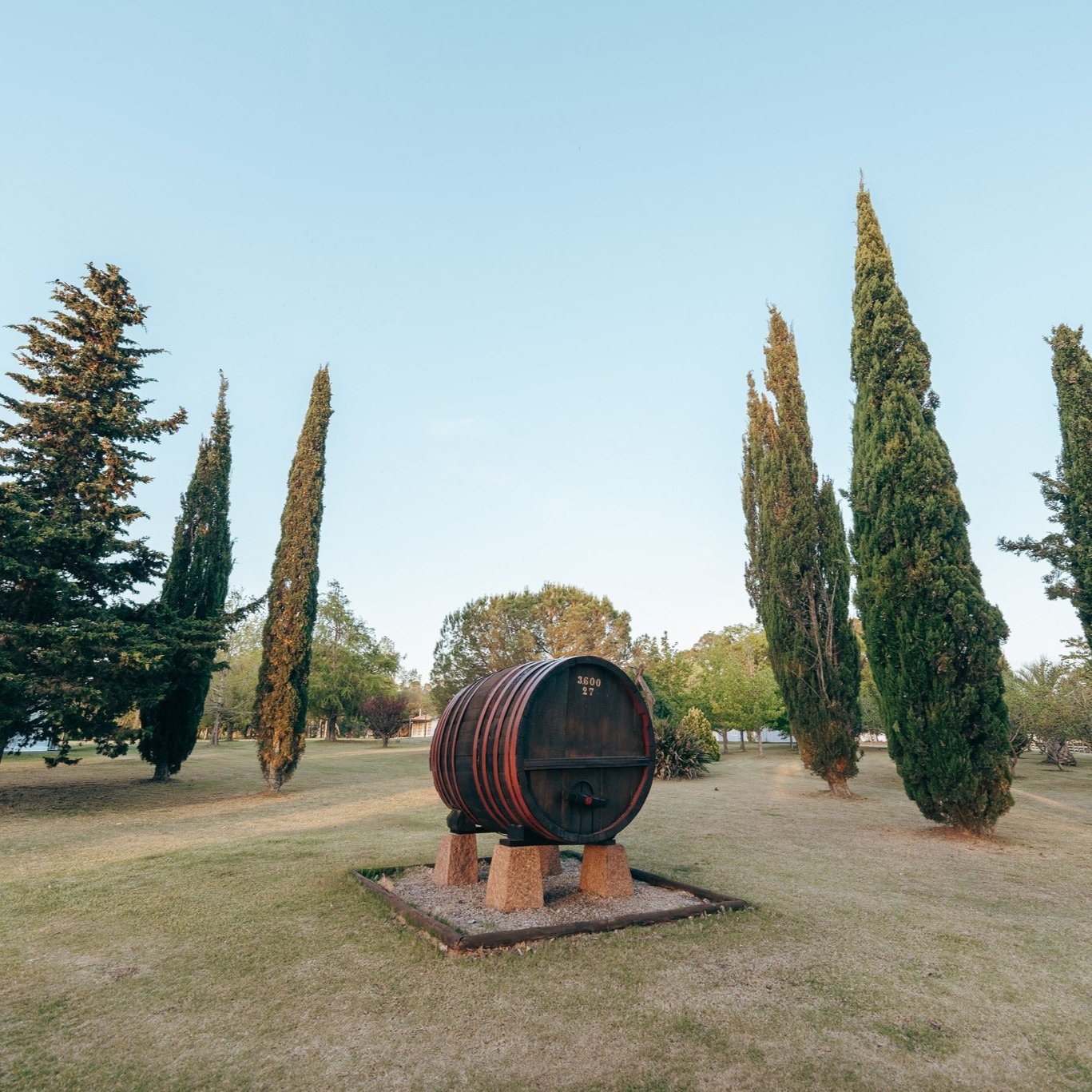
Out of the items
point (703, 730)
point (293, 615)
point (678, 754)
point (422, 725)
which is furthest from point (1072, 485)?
point (422, 725)

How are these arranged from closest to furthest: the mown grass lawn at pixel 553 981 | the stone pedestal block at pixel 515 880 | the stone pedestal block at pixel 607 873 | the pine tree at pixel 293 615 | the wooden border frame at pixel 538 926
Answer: the mown grass lawn at pixel 553 981
the wooden border frame at pixel 538 926
the stone pedestal block at pixel 515 880
the stone pedestal block at pixel 607 873
the pine tree at pixel 293 615

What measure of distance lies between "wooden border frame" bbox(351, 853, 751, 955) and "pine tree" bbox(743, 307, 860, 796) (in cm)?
1065

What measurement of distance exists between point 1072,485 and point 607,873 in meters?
15.4

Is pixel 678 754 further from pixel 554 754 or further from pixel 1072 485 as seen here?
pixel 554 754

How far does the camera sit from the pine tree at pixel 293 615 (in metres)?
15.8

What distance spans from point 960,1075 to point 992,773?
8156 millimetres

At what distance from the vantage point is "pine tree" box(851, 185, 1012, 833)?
9688 millimetres

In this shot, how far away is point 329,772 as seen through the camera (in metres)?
21.3

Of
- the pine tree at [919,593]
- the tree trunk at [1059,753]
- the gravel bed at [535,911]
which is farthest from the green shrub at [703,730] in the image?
the gravel bed at [535,911]

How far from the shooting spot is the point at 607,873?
5910mm

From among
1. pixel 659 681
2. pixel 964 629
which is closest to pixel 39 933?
pixel 964 629

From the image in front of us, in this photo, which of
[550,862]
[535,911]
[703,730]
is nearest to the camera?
[535,911]

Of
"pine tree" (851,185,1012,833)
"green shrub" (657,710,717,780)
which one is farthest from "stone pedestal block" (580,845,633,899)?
"green shrub" (657,710,717,780)

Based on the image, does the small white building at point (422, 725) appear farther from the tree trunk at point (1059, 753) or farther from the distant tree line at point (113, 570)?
the tree trunk at point (1059, 753)
